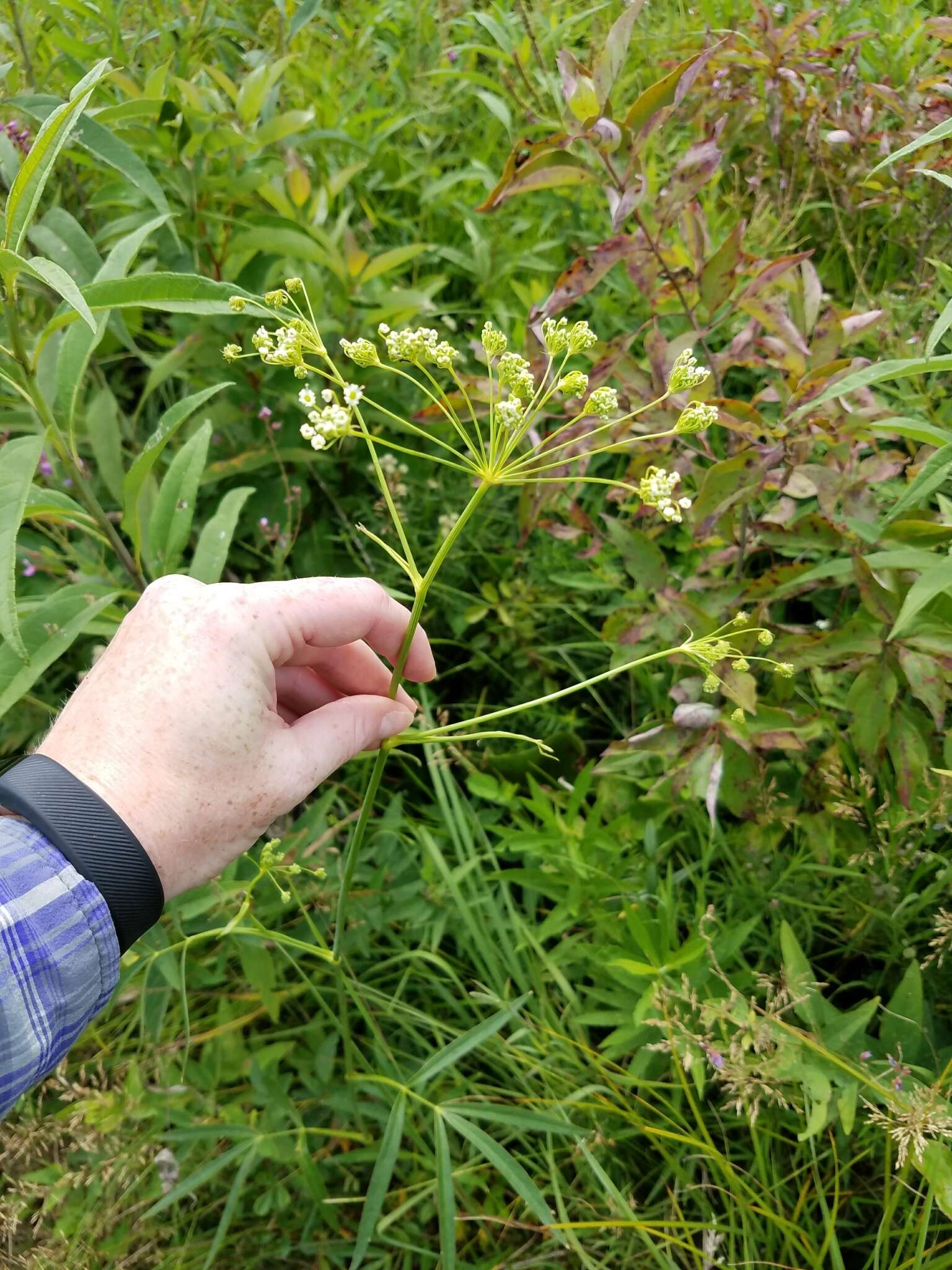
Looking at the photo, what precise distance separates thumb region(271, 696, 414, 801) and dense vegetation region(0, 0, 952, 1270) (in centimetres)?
20

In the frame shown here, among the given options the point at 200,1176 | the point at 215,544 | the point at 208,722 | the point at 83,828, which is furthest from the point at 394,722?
the point at 200,1176

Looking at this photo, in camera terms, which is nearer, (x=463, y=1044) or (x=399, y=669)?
(x=399, y=669)

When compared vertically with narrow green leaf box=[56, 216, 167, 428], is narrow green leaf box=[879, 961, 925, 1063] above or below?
below

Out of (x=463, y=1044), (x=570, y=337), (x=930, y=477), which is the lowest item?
(x=463, y=1044)

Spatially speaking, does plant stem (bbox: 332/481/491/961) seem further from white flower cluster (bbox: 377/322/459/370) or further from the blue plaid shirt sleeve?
the blue plaid shirt sleeve

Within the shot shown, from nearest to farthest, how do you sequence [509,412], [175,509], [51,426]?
1. [509,412]
2. [51,426]
3. [175,509]

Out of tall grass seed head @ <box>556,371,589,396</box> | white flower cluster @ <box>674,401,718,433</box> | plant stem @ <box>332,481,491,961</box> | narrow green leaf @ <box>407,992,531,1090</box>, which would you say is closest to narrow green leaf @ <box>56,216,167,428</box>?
plant stem @ <box>332,481,491,961</box>

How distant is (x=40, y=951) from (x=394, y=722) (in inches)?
19.6

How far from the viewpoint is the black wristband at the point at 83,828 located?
1.07m

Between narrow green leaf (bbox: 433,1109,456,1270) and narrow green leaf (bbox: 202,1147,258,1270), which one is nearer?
narrow green leaf (bbox: 433,1109,456,1270)

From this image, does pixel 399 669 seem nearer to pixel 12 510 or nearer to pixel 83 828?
pixel 83 828

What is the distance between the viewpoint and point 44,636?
1.48m

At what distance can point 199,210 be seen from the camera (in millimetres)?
2057

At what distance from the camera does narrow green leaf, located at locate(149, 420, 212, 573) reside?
1610mm
